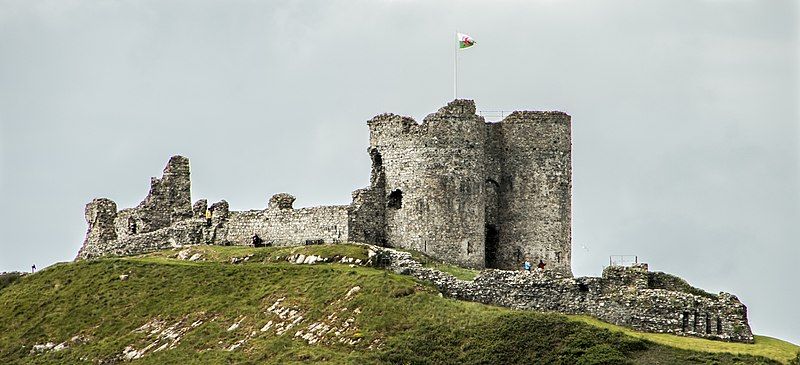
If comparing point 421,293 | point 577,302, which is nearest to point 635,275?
point 577,302

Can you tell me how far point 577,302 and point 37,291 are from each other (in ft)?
94.8

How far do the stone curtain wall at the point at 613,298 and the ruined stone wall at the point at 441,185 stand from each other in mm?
4748

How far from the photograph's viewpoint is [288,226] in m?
88.8

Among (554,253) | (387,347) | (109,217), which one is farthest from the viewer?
(109,217)

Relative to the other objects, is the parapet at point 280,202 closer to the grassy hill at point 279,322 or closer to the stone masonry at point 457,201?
the stone masonry at point 457,201

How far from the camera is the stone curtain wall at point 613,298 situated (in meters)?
73.6

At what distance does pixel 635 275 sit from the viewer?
255 feet

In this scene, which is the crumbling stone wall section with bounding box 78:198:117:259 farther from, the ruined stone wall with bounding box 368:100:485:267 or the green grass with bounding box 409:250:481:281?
the green grass with bounding box 409:250:481:281

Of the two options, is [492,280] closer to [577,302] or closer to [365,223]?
[577,302]

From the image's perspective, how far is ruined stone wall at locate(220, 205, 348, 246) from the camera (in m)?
86.4

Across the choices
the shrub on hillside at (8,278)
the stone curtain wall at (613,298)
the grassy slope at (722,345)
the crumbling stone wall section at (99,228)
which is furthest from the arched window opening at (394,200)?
the shrub on hillside at (8,278)

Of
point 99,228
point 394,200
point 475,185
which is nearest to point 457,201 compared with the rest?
point 475,185

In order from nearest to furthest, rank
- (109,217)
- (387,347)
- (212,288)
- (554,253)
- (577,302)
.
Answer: (387,347), (577,302), (212,288), (554,253), (109,217)

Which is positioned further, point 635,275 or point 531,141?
point 531,141
